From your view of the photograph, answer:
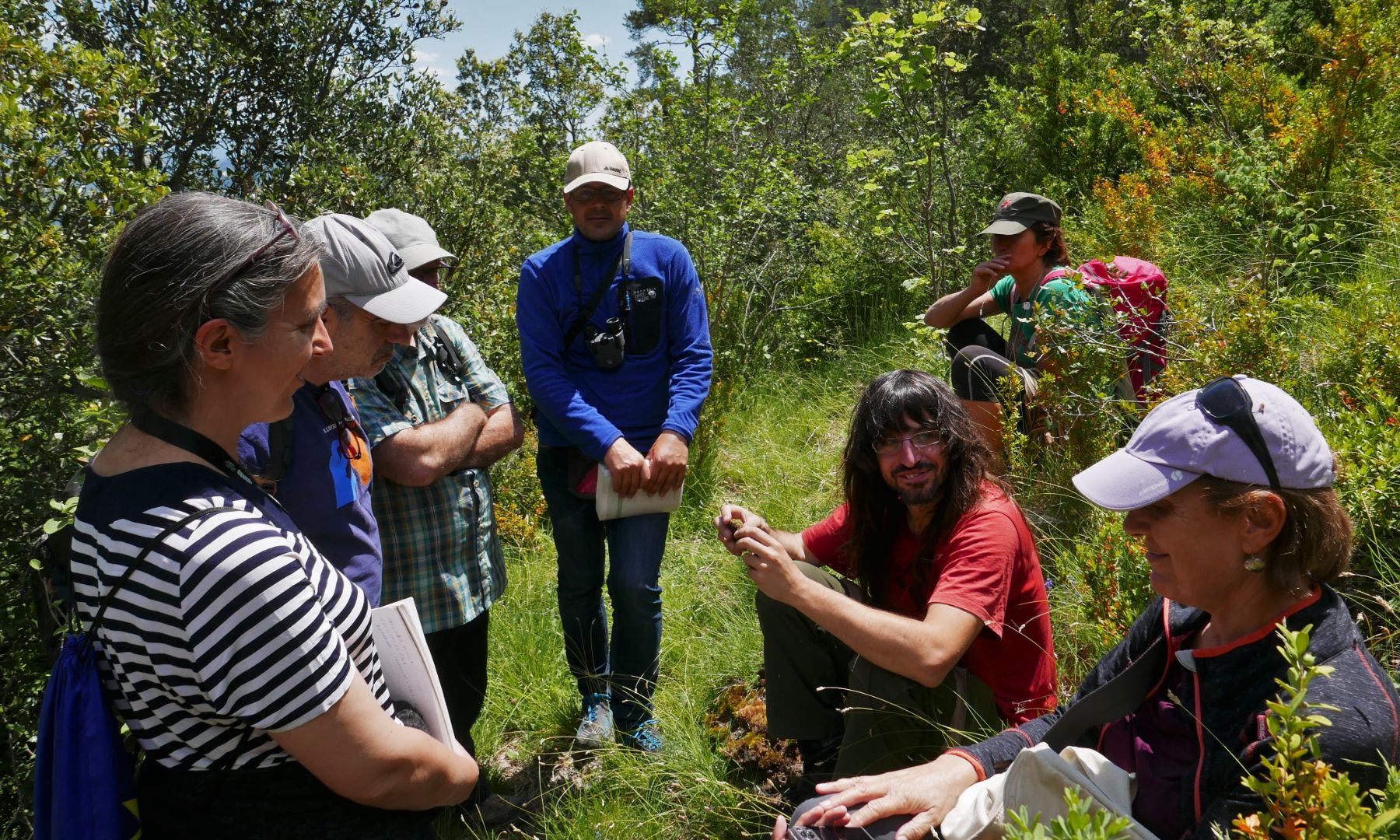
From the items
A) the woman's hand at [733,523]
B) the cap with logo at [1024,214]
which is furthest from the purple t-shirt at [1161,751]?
the cap with logo at [1024,214]

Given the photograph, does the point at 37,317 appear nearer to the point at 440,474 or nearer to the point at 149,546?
the point at 440,474

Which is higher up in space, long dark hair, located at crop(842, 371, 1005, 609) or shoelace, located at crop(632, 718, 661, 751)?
long dark hair, located at crop(842, 371, 1005, 609)

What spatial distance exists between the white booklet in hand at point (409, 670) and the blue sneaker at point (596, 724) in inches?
64.3

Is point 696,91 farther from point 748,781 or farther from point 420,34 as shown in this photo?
point 748,781

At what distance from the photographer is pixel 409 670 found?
1.84 meters

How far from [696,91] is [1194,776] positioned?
6018 mm

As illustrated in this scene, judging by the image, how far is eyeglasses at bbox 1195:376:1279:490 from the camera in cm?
181

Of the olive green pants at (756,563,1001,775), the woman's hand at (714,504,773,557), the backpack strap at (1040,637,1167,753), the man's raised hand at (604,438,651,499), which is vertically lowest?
the olive green pants at (756,563,1001,775)

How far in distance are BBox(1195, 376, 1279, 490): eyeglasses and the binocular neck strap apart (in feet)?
7.09

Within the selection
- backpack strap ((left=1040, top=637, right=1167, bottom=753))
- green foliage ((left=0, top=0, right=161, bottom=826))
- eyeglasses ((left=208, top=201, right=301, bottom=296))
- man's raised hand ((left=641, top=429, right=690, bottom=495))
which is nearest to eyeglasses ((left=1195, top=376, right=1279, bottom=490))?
backpack strap ((left=1040, top=637, right=1167, bottom=753))

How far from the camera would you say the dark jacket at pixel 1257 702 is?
5.06 ft

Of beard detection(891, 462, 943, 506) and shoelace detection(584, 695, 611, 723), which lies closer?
beard detection(891, 462, 943, 506)

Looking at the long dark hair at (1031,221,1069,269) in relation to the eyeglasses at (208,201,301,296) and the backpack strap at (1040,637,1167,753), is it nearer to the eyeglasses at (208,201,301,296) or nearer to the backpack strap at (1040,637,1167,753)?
the backpack strap at (1040,637,1167,753)

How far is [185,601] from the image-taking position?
53.5 inches
